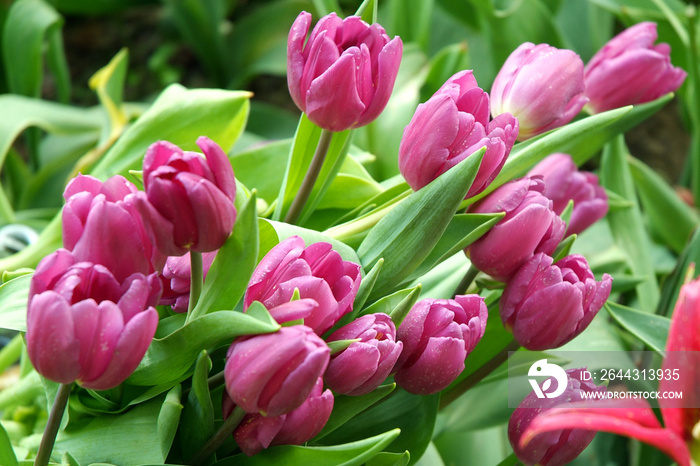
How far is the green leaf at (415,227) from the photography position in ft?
0.94

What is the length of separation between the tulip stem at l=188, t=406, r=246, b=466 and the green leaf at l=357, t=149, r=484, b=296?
0.08 meters

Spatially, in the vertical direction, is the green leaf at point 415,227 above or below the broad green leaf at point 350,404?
above

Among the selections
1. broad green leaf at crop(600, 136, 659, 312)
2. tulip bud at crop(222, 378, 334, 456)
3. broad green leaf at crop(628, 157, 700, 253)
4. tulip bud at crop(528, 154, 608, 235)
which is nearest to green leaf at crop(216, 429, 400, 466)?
tulip bud at crop(222, 378, 334, 456)

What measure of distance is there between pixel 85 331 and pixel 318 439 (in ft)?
0.47

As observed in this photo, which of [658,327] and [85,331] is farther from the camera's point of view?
[658,327]

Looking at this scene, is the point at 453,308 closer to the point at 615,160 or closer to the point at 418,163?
the point at 418,163

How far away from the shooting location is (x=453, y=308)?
0.29 m

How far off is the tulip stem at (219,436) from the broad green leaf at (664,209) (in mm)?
508

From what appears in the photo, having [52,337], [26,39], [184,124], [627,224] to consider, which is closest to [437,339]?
[52,337]

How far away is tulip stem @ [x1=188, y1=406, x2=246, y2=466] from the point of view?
27 cm

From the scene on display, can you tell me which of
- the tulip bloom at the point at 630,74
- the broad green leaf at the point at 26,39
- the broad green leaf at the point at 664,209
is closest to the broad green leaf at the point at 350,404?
the tulip bloom at the point at 630,74

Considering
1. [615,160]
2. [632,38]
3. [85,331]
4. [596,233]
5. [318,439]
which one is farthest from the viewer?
[596,233]

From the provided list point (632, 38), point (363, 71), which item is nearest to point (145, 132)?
point (363, 71)

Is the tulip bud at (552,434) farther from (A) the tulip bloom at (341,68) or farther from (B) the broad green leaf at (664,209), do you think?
(B) the broad green leaf at (664,209)
